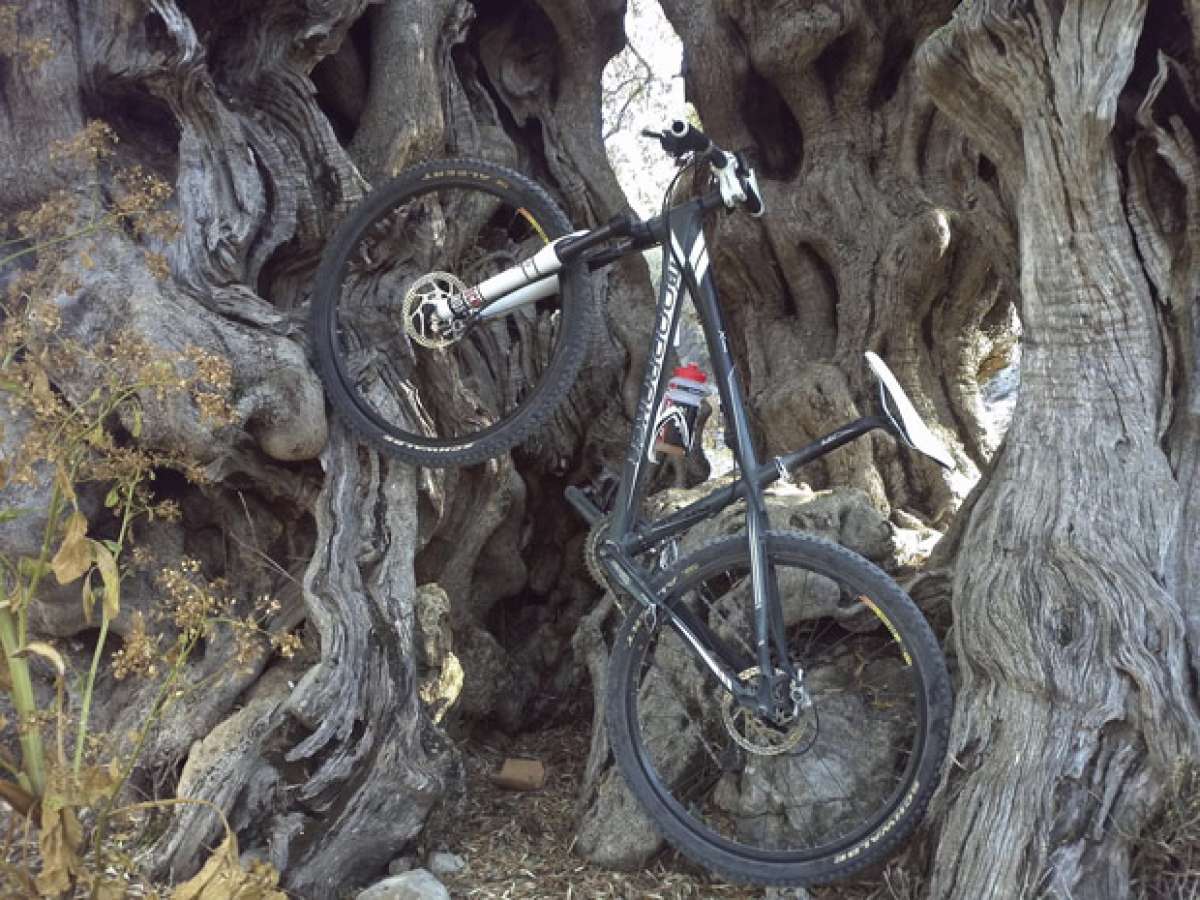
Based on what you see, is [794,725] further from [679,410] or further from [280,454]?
[280,454]

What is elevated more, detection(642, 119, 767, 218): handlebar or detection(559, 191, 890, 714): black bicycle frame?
detection(642, 119, 767, 218): handlebar

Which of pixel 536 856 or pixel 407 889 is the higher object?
pixel 407 889

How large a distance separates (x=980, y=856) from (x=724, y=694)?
959mm

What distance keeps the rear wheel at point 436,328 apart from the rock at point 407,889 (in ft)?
4.98

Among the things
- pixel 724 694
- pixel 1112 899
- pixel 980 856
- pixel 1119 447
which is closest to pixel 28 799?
pixel 724 694

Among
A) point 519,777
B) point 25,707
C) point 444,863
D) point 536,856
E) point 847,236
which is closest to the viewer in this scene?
point 25,707

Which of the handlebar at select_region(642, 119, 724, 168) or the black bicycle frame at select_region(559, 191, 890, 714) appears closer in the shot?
the black bicycle frame at select_region(559, 191, 890, 714)

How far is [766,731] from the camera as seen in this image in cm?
334

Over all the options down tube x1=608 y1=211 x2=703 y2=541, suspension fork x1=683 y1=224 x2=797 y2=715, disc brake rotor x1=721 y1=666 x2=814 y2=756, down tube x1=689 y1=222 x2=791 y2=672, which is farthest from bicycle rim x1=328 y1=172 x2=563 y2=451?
disc brake rotor x1=721 y1=666 x2=814 y2=756

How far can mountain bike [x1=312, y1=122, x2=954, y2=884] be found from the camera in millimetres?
3285

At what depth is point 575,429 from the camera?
564 cm

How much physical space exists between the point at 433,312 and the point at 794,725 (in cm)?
204

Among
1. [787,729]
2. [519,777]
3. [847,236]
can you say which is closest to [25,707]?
[787,729]

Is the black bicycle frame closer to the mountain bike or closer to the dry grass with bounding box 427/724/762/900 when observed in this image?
the mountain bike
